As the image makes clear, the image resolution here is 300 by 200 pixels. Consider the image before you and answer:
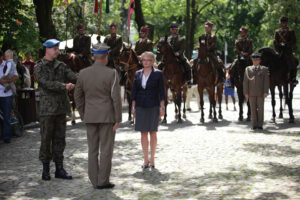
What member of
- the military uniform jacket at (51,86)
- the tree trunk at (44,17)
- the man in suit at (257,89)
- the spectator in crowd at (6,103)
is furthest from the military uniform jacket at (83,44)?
the military uniform jacket at (51,86)

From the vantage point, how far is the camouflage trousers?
29.3ft

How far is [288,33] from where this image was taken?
1830 cm

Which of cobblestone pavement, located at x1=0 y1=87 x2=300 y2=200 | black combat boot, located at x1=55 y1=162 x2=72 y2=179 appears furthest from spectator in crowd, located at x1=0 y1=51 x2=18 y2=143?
black combat boot, located at x1=55 y1=162 x2=72 y2=179

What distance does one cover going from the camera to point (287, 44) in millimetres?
18359

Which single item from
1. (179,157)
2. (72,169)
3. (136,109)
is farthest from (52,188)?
(179,157)

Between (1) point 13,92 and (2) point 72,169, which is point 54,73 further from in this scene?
(1) point 13,92

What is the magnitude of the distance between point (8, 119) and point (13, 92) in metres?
0.70

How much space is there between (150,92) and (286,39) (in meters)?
9.68

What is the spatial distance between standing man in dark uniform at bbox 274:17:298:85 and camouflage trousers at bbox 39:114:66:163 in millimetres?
11098

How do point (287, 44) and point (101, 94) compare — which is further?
point (287, 44)

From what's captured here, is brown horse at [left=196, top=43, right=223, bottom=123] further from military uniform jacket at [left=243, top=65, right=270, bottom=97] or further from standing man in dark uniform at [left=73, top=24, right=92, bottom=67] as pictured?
standing man in dark uniform at [left=73, top=24, right=92, bottom=67]

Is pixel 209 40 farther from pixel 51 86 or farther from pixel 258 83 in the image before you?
pixel 51 86

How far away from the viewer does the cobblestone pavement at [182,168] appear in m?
7.98

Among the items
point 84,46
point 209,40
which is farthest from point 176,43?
point 84,46
